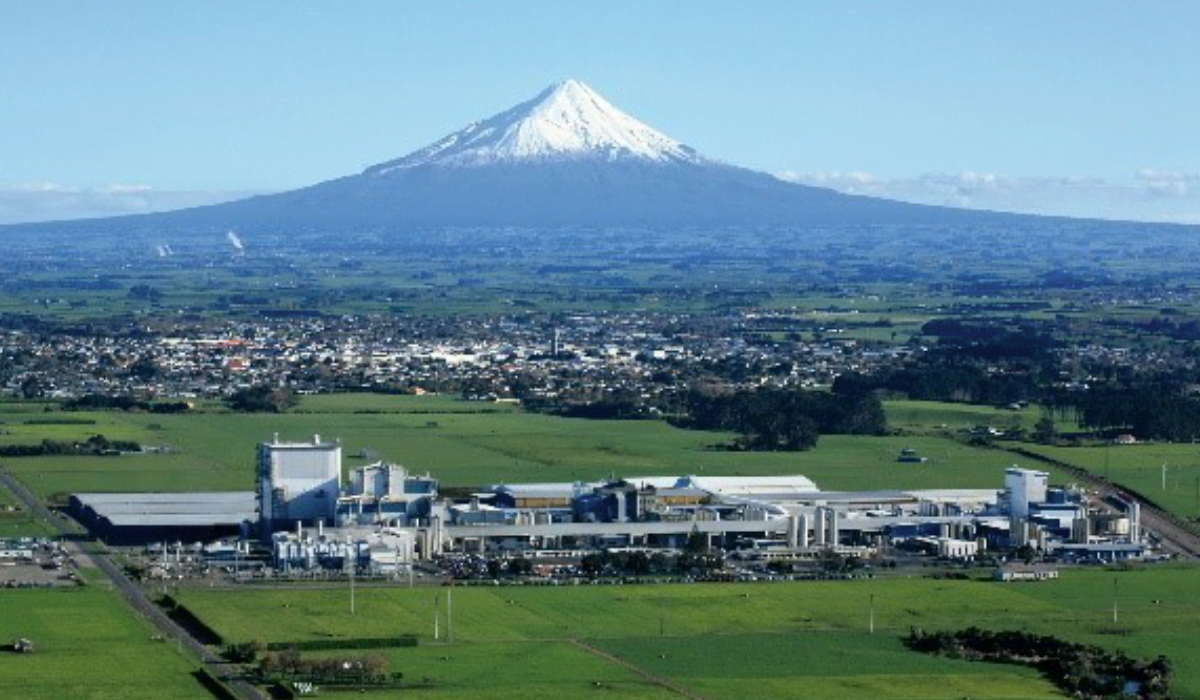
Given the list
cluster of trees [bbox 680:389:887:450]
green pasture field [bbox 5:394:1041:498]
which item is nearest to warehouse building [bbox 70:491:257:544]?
green pasture field [bbox 5:394:1041:498]

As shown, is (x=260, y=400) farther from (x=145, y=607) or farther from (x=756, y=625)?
(x=756, y=625)

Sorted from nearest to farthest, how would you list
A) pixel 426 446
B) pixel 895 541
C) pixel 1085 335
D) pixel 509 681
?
pixel 509 681
pixel 895 541
pixel 426 446
pixel 1085 335

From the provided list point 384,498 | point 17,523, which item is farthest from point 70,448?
point 384,498

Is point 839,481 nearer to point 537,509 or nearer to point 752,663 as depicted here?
point 537,509

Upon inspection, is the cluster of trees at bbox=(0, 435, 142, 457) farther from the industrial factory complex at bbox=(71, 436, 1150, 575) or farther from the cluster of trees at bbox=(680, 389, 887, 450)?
the cluster of trees at bbox=(680, 389, 887, 450)

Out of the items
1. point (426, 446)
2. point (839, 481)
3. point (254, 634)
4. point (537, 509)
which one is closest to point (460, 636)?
point (254, 634)

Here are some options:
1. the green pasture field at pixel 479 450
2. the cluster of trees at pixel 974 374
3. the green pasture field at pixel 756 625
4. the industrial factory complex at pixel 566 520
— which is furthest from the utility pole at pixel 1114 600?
the cluster of trees at pixel 974 374
